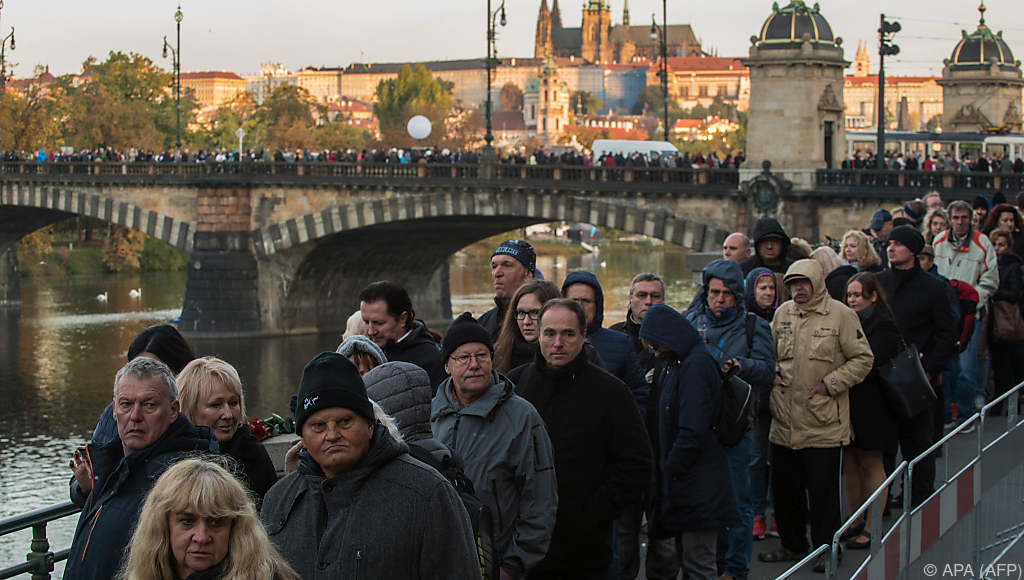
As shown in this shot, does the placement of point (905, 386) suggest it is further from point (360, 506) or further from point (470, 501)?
point (360, 506)

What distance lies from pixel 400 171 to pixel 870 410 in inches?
941

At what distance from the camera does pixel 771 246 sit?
650cm

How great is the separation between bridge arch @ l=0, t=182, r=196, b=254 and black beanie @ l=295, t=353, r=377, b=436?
2984 cm

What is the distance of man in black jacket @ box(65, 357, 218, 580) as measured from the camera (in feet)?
9.89

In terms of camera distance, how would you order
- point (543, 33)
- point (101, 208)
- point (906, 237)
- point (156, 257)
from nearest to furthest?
point (906, 237)
point (101, 208)
point (156, 257)
point (543, 33)

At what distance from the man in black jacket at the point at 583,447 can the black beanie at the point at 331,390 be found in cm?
132

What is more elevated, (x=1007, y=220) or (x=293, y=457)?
(x=1007, y=220)

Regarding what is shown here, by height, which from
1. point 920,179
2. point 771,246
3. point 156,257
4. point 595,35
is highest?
point 595,35

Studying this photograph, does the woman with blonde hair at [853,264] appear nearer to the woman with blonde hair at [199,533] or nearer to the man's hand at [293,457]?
the man's hand at [293,457]

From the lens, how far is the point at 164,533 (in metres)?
2.57

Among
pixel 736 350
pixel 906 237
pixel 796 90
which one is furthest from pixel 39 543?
pixel 796 90

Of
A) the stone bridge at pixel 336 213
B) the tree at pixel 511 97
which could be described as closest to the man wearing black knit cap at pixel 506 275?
the stone bridge at pixel 336 213

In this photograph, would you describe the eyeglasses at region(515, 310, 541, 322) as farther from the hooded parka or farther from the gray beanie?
the hooded parka

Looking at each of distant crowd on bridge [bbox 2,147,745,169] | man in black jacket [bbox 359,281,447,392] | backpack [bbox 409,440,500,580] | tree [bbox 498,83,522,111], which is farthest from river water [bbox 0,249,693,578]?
tree [bbox 498,83,522,111]
